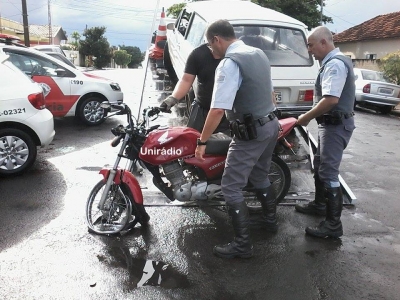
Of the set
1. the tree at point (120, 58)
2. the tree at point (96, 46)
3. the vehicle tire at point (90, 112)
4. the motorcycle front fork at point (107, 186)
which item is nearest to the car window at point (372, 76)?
the vehicle tire at point (90, 112)

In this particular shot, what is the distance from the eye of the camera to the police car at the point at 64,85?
786 cm

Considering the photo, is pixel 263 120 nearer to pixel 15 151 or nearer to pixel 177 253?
pixel 177 253

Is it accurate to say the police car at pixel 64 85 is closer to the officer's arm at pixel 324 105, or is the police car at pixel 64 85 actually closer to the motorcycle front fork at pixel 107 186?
the motorcycle front fork at pixel 107 186

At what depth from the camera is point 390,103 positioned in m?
14.0

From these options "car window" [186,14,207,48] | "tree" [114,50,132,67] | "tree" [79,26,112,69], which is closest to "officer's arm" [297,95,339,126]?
"car window" [186,14,207,48]

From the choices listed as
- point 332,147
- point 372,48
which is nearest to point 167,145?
point 332,147

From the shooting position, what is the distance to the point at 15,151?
5.58 meters

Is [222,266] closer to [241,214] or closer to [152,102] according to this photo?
[241,214]

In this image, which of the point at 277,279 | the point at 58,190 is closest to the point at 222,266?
the point at 277,279

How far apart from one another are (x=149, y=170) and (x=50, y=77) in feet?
16.6

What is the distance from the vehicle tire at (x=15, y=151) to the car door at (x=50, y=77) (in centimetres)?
268

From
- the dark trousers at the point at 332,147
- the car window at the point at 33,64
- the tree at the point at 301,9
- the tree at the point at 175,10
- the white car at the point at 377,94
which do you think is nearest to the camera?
the dark trousers at the point at 332,147

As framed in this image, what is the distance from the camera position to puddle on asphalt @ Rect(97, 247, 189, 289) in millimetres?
3275

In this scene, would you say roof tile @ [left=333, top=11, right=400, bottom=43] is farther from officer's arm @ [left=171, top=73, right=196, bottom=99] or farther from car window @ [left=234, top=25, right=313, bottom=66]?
officer's arm @ [left=171, top=73, right=196, bottom=99]
